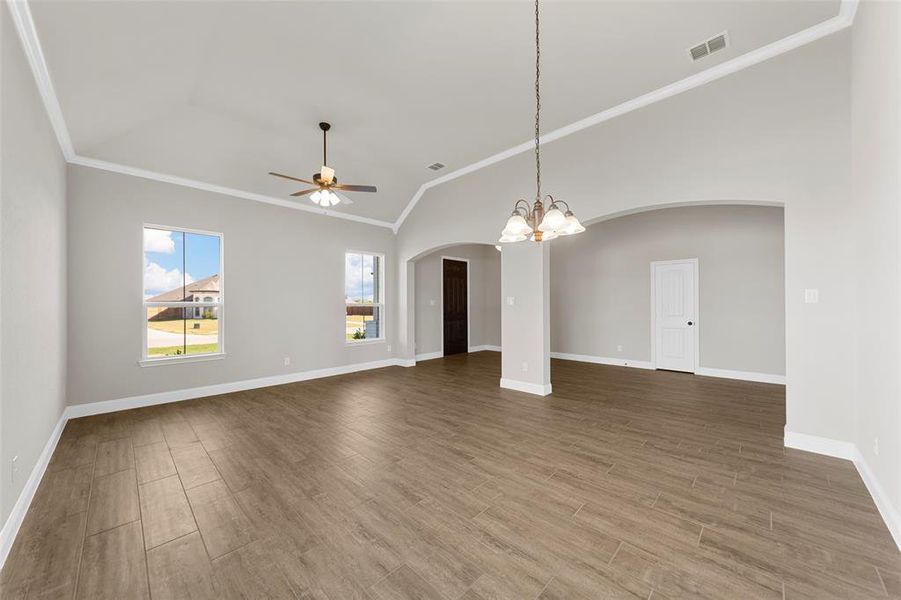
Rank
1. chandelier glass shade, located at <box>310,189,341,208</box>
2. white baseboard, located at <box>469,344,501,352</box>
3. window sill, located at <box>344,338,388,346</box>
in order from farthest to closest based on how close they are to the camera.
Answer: white baseboard, located at <box>469,344,501,352</box>
window sill, located at <box>344,338,388,346</box>
chandelier glass shade, located at <box>310,189,341,208</box>

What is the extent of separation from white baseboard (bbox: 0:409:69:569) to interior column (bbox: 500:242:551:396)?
4887mm

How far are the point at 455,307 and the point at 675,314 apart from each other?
488 cm

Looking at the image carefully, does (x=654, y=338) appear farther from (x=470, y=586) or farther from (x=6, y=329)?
(x=6, y=329)

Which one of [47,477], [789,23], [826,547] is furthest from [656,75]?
[47,477]

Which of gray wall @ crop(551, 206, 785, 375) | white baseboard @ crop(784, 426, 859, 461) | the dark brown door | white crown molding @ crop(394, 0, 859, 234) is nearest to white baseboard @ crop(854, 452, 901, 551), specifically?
white baseboard @ crop(784, 426, 859, 461)

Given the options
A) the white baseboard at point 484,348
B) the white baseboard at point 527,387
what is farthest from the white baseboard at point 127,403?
the white baseboard at point 527,387

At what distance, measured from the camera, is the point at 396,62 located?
132 inches

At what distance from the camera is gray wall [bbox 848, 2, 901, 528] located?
2.04 metres

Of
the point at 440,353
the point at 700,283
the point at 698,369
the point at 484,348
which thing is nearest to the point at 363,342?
the point at 440,353

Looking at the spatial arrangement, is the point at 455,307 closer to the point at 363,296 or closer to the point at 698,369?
the point at 363,296

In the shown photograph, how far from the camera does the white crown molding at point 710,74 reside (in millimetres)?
2994

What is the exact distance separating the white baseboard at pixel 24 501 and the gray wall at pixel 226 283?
1.26 meters

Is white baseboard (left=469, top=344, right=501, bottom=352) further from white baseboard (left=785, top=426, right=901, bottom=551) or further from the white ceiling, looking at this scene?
white baseboard (left=785, top=426, right=901, bottom=551)

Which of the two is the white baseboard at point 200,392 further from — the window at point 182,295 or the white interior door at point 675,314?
the white interior door at point 675,314
